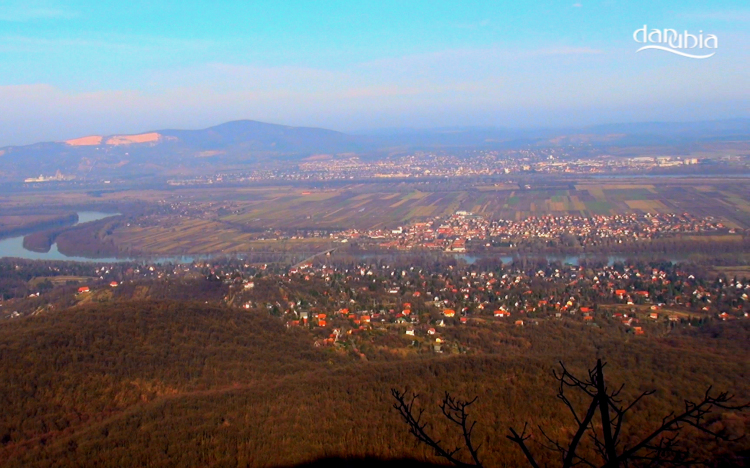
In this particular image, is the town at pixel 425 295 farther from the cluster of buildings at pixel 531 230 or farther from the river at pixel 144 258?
the cluster of buildings at pixel 531 230

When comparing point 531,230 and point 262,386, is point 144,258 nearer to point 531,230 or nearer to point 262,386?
point 531,230

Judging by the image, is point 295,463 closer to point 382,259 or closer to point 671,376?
point 671,376

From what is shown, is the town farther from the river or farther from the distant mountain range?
the distant mountain range

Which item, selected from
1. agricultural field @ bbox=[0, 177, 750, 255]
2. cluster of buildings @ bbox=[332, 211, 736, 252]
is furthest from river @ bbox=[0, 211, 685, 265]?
cluster of buildings @ bbox=[332, 211, 736, 252]

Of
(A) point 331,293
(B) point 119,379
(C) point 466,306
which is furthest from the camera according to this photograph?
(A) point 331,293

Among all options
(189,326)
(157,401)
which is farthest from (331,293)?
(157,401)

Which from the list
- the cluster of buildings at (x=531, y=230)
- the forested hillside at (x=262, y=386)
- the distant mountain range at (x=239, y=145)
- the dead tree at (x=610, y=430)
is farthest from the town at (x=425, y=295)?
the distant mountain range at (x=239, y=145)

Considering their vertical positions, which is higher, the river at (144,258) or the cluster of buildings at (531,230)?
the cluster of buildings at (531,230)
